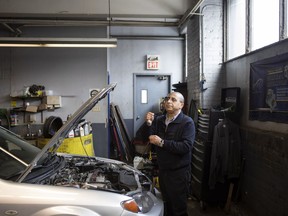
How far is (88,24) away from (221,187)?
3.98 m

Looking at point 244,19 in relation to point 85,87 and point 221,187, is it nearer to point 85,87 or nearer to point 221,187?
point 221,187

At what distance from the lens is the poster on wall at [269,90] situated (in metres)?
2.81

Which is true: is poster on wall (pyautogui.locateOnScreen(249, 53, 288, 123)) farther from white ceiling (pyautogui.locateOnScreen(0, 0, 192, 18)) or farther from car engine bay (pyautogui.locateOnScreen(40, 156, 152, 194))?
white ceiling (pyautogui.locateOnScreen(0, 0, 192, 18))

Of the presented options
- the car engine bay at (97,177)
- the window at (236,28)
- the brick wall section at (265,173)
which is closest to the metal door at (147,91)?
the window at (236,28)

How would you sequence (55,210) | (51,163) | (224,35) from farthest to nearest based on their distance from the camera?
(224,35) → (51,163) → (55,210)

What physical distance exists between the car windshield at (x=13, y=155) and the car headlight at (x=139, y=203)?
2.86 feet

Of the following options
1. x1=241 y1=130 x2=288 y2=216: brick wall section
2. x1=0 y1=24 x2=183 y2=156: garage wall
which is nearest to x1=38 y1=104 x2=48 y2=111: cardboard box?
x1=0 y1=24 x2=183 y2=156: garage wall

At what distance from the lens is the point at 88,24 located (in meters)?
5.39

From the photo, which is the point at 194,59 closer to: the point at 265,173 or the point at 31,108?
the point at 265,173

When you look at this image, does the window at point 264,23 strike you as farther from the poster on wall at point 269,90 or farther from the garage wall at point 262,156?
the poster on wall at point 269,90

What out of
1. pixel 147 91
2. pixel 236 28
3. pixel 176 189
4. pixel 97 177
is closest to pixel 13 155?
pixel 97 177

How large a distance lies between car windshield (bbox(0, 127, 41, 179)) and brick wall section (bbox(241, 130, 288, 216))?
8.25 feet

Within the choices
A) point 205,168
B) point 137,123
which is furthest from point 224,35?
point 137,123

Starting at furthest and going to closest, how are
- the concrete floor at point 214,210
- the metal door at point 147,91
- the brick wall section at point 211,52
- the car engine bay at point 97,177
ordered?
the metal door at point 147,91, the brick wall section at point 211,52, the concrete floor at point 214,210, the car engine bay at point 97,177
